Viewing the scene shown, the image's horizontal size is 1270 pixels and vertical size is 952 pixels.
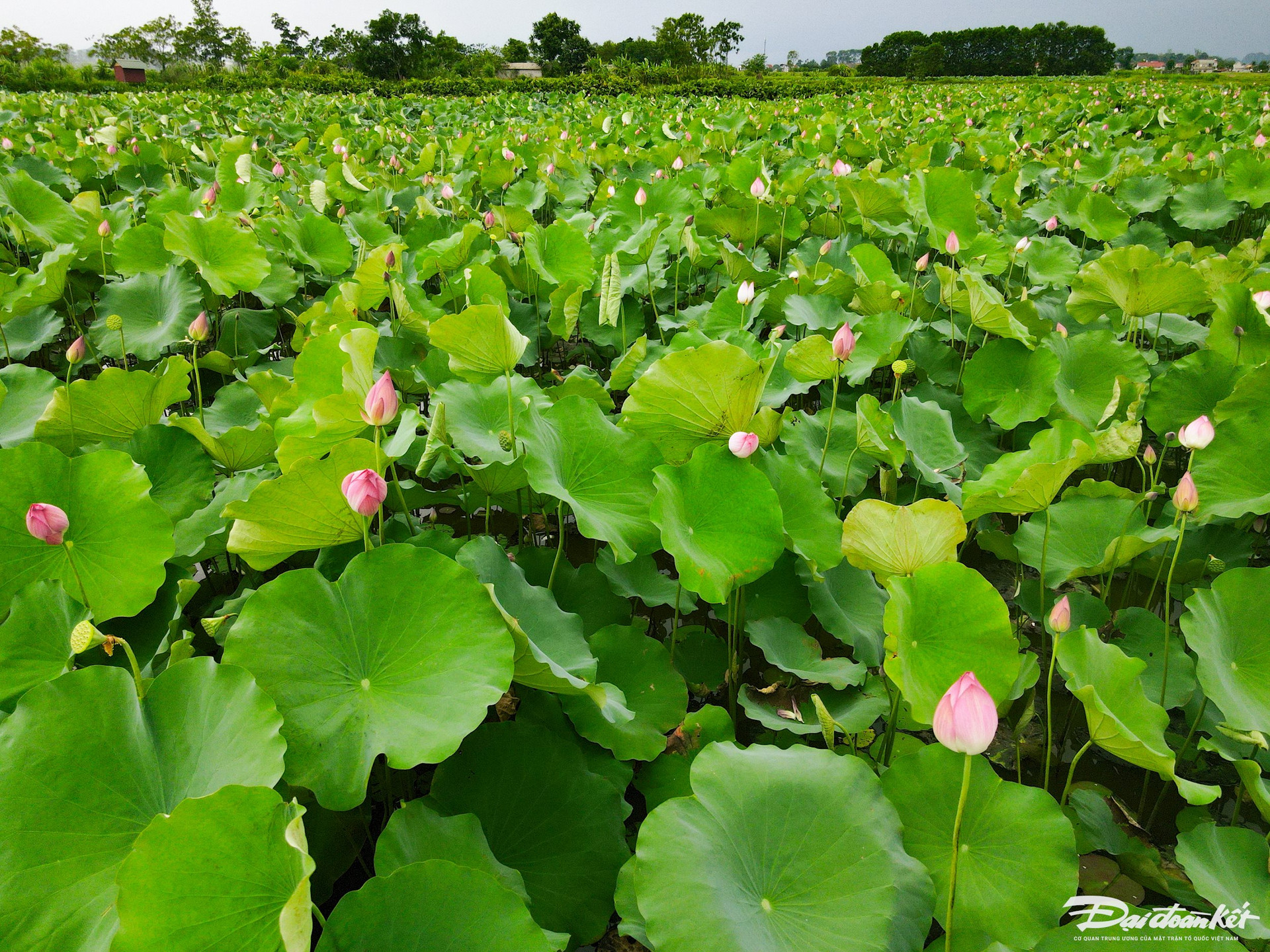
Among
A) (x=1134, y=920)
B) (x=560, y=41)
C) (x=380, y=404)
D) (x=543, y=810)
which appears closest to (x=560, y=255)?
(x=380, y=404)

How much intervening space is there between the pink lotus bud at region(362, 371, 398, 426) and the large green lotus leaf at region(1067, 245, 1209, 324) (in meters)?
1.99

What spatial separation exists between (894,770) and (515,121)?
7.89m

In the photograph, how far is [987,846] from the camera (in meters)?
1.01

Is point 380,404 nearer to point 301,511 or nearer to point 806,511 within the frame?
point 301,511

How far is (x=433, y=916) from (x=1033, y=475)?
4.00 ft

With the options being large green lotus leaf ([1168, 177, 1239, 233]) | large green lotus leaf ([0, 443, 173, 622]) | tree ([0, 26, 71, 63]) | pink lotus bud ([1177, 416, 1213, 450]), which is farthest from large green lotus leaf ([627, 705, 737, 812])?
tree ([0, 26, 71, 63])

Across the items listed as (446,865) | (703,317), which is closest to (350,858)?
(446,865)

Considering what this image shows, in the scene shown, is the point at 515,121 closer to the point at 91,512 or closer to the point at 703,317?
the point at 703,317

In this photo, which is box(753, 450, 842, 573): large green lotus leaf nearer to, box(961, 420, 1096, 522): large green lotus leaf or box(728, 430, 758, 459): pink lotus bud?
box(728, 430, 758, 459): pink lotus bud

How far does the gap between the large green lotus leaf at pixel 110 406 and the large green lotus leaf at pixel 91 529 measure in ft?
1.04

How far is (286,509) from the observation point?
1063 mm

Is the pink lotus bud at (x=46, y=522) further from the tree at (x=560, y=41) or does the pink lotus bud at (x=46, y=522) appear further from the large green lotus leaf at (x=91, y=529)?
the tree at (x=560, y=41)

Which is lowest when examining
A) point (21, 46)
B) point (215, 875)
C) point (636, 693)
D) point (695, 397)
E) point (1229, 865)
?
point (1229, 865)

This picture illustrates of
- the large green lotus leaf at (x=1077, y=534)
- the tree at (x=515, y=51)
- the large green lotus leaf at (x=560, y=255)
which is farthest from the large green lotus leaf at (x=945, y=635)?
the tree at (x=515, y=51)
